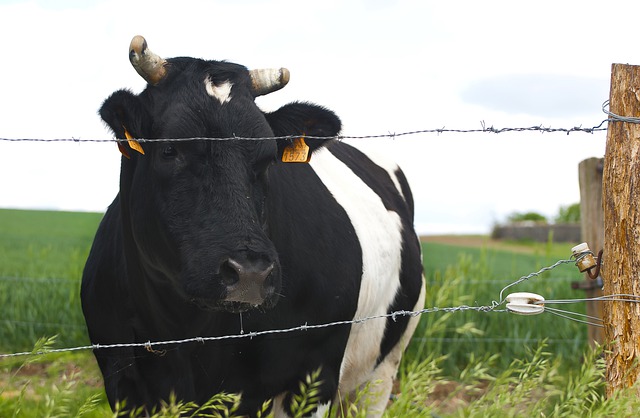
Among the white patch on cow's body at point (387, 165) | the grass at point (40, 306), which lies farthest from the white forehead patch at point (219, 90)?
the grass at point (40, 306)

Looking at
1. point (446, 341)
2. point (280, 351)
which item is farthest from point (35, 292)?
point (280, 351)

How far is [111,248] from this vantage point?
4242 mm

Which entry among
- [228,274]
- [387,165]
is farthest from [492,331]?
[228,274]

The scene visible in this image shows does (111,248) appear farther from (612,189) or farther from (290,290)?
(612,189)

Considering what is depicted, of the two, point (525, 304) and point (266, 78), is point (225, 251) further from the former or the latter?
point (525, 304)

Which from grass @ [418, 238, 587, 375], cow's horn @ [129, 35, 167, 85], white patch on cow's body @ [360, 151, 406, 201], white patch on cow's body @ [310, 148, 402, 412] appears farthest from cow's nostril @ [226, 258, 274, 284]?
grass @ [418, 238, 587, 375]

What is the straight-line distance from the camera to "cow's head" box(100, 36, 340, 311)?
3.18m

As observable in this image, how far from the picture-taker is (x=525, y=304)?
11.2 feet

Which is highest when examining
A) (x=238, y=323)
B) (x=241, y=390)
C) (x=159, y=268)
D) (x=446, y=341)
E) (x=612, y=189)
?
(x=612, y=189)

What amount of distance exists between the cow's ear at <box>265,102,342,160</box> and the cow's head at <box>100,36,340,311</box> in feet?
0.28

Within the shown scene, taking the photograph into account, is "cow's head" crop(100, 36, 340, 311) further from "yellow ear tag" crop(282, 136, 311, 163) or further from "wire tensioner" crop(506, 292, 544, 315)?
"wire tensioner" crop(506, 292, 544, 315)

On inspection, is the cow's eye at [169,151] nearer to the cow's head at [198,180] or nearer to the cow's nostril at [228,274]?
the cow's head at [198,180]

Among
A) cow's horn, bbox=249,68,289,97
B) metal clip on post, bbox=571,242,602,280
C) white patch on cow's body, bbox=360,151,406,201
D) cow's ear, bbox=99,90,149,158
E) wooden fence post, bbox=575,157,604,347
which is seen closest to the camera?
cow's ear, bbox=99,90,149,158

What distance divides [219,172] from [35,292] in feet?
21.9
